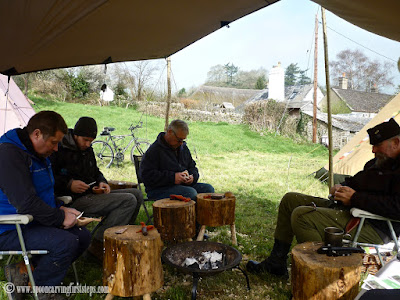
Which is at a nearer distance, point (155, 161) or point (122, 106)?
point (155, 161)

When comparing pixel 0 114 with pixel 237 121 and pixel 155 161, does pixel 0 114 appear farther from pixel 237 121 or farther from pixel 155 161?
pixel 237 121

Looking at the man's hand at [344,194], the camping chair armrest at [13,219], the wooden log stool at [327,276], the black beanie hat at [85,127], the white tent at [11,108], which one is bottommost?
the wooden log stool at [327,276]

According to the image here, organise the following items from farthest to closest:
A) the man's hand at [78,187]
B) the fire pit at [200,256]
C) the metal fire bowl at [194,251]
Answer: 1. the man's hand at [78,187]
2. the metal fire bowl at [194,251]
3. the fire pit at [200,256]

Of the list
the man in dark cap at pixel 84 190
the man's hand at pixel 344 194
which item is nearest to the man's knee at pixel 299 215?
the man's hand at pixel 344 194

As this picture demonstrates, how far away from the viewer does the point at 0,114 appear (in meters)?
6.02

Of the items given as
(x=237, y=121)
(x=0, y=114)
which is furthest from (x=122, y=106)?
(x=0, y=114)

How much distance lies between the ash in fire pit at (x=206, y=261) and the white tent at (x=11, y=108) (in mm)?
5002

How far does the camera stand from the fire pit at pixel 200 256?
8.12 ft

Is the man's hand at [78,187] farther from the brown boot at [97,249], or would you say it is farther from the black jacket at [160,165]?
the black jacket at [160,165]

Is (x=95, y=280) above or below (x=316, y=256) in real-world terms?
below

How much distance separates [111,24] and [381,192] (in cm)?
309

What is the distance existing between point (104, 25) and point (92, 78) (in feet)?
61.5

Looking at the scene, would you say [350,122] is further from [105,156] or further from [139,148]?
[105,156]

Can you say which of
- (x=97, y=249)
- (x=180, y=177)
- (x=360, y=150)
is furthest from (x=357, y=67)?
(x=97, y=249)
